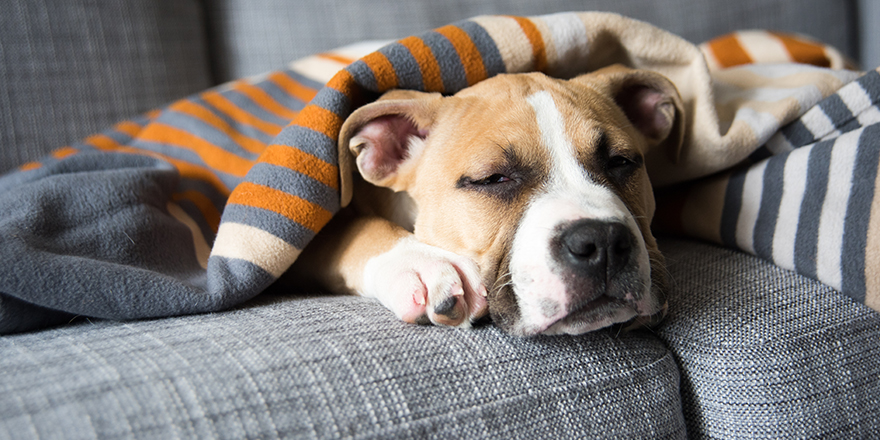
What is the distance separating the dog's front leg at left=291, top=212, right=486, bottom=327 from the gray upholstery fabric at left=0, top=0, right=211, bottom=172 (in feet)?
4.54

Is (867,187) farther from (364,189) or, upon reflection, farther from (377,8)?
(377,8)

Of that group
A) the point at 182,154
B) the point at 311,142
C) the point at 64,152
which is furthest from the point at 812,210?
the point at 64,152

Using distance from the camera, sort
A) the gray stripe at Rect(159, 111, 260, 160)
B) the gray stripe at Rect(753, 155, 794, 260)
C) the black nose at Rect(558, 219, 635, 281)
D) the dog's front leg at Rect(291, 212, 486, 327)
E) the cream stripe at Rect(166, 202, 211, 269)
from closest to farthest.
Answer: the black nose at Rect(558, 219, 635, 281), the dog's front leg at Rect(291, 212, 486, 327), the gray stripe at Rect(753, 155, 794, 260), the cream stripe at Rect(166, 202, 211, 269), the gray stripe at Rect(159, 111, 260, 160)

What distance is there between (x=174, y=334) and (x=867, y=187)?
1.64 m

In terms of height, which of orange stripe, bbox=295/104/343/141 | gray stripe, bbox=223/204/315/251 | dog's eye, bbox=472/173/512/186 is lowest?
gray stripe, bbox=223/204/315/251

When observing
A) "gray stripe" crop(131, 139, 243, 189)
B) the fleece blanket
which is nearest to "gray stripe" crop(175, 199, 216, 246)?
the fleece blanket

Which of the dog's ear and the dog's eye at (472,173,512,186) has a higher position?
the dog's ear

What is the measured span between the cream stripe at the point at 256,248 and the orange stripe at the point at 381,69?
1.79 ft

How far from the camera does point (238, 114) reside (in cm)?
204

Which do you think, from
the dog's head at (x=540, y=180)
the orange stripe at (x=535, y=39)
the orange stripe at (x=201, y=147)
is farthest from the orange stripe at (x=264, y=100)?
the orange stripe at (x=535, y=39)

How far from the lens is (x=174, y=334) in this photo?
107cm

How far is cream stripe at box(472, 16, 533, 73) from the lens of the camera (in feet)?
5.20

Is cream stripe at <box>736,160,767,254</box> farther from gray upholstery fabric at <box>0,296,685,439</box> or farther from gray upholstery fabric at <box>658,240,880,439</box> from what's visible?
gray upholstery fabric at <box>0,296,685,439</box>

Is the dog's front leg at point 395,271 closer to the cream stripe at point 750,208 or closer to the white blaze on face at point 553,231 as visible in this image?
the white blaze on face at point 553,231
